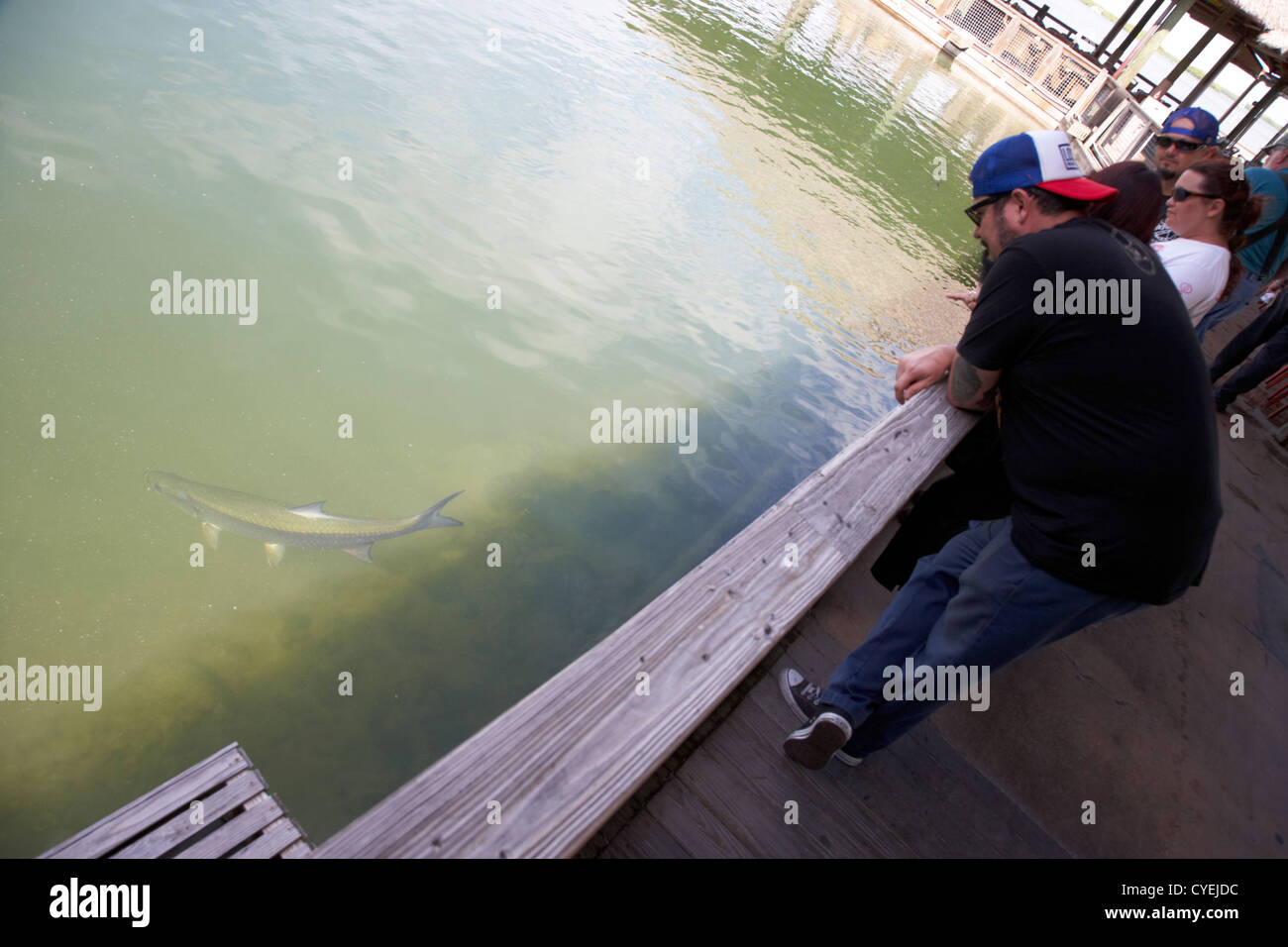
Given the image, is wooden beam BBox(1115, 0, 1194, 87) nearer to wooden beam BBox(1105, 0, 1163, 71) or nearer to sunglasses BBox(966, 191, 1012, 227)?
wooden beam BBox(1105, 0, 1163, 71)

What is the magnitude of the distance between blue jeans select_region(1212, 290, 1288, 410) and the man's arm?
6594 millimetres

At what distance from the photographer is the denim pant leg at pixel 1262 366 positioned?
6.71m

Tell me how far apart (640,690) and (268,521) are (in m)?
3.59

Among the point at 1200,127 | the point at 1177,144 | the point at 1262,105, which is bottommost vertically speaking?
the point at 1177,144

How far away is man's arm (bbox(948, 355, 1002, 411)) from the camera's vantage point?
220cm

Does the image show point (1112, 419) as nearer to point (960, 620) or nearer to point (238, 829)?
point (960, 620)

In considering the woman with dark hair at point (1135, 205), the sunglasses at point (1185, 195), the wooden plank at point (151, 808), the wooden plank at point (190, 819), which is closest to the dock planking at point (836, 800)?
the wooden plank at point (190, 819)

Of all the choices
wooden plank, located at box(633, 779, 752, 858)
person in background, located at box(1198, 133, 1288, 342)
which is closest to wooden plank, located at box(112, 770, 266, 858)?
wooden plank, located at box(633, 779, 752, 858)

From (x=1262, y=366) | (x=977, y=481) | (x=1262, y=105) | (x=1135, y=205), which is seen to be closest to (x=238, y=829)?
(x=977, y=481)

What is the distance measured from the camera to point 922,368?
2766 millimetres

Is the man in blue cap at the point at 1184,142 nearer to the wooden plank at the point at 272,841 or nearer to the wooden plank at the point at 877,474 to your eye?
the wooden plank at the point at 877,474

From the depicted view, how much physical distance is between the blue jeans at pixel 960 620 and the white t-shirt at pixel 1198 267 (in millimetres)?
2029

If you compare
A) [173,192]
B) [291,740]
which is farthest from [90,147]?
[291,740]

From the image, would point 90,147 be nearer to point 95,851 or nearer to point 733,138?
point 95,851
